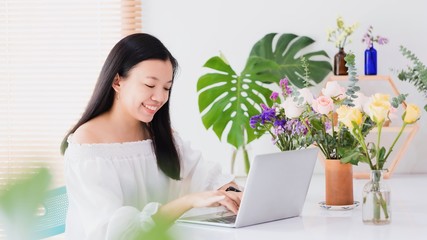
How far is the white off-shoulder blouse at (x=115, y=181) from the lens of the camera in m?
1.77

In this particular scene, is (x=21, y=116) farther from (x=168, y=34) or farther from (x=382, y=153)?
(x=382, y=153)

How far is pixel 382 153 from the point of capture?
6.05 ft

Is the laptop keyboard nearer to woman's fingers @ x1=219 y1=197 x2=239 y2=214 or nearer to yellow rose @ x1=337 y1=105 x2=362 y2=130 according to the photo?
woman's fingers @ x1=219 y1=197 x2=239 y2=214

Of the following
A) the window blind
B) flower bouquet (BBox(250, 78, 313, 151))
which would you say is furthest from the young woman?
the window blind

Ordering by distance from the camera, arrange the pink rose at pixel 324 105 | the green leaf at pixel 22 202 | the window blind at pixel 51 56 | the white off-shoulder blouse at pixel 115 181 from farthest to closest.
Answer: the window blind at pixel 51 56, the pink rose at pixel 324 105, the white off-shoulder blouse at pixel 115 181, the green leaf at pixel 22 202

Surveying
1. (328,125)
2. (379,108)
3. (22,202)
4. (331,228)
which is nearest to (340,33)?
(328,125)

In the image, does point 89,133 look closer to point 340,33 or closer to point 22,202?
point 22,202

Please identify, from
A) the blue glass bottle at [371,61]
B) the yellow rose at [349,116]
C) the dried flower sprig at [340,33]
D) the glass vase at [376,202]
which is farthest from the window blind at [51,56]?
the glass vase at [376,202]

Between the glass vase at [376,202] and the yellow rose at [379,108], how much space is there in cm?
14

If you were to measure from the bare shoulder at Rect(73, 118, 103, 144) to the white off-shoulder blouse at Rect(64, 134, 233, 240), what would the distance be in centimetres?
2

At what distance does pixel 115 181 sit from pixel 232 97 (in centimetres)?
174

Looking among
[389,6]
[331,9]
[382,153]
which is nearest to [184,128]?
[331,9]

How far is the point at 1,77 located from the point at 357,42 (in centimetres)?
189

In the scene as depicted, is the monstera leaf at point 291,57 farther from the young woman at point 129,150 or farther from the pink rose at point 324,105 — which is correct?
the pink rose at point 324,105
